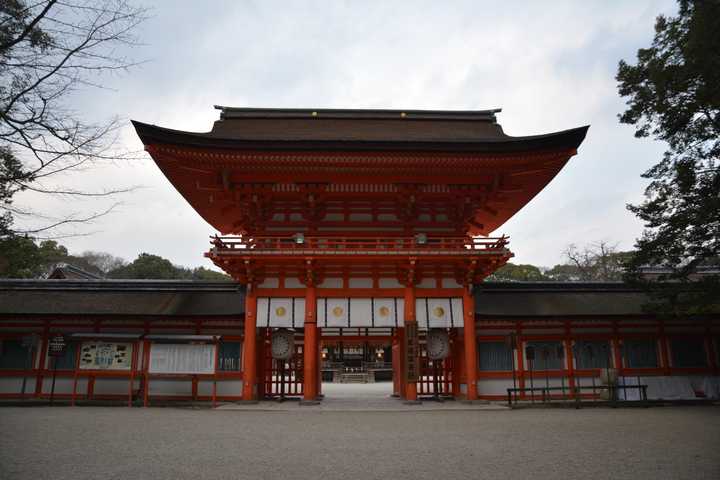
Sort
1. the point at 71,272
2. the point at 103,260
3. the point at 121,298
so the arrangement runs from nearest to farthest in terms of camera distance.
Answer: the point at 121,298, the point at 71,272, the point at 103,260

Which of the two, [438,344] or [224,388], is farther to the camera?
[438,344]

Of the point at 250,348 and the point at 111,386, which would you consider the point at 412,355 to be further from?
the point at 111,386

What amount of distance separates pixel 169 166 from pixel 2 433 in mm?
9549

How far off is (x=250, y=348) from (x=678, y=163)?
601 inches

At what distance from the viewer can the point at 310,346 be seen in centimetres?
1670

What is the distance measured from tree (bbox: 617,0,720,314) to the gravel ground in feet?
13.7

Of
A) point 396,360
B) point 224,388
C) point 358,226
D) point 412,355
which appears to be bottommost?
point 224,388

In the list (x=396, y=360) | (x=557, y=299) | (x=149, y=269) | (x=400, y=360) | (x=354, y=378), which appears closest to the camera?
(x=557, y=299)

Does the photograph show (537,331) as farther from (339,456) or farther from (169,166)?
(169,166)

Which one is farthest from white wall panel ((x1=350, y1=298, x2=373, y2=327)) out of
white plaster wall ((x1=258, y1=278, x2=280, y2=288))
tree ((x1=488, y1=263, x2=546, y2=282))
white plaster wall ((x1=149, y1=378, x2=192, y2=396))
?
tree ((x1=488, y1=263, x2=546, y2=282))

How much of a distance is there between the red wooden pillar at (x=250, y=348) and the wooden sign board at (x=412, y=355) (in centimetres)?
538

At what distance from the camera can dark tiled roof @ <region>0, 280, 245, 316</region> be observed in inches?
702

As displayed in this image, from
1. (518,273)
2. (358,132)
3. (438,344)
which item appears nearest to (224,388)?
(438,344)

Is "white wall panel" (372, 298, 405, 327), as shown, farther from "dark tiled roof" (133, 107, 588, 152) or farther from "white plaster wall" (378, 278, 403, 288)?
"dark tiled roof" (133, 107, 588, 152)
